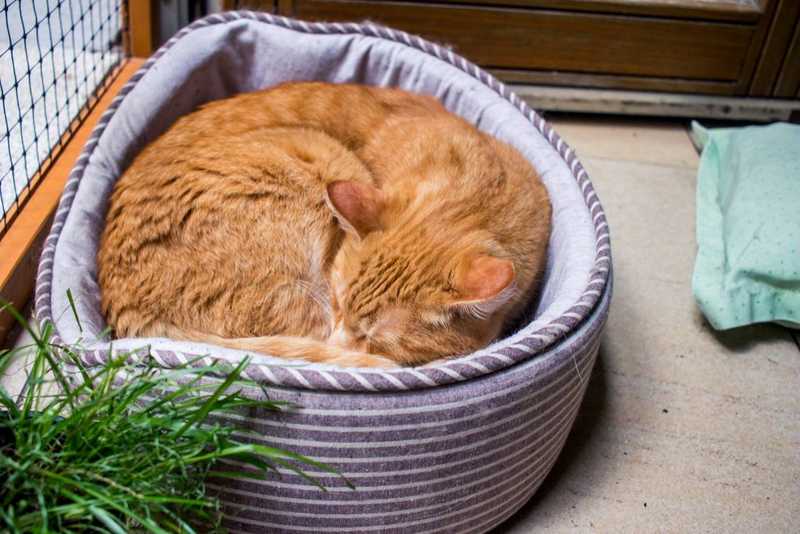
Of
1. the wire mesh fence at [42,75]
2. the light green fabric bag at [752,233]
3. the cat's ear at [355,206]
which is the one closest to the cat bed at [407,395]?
the wire mesh fence at [42,75]

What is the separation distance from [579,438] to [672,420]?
29 centimetres

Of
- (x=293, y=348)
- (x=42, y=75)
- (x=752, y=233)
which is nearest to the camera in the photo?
(x=293, y=348)

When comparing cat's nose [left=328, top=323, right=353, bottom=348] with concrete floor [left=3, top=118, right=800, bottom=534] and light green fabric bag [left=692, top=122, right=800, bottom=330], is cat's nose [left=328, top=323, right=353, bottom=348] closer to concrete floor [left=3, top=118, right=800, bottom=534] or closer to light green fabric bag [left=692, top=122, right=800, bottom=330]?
concrete floor [left=3, top=118, right=800, bottom=534]

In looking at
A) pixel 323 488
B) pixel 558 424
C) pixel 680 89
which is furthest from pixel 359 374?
pixel 680 89

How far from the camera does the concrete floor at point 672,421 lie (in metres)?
2.03

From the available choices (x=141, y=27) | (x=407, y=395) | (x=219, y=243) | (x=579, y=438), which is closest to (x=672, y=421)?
(x=579, y=438)

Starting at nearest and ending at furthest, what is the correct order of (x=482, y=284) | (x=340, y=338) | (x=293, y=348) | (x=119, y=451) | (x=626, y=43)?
(x=119, y=451) → (x=482, y=284) → (x=293, y=348) → (x=340, y=338) → (x=626, y=43)

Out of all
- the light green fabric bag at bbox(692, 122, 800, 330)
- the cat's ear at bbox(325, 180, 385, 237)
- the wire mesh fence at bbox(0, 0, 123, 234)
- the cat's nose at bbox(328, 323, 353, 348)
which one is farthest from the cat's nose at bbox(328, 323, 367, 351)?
the light green fabric bag at bbox(692, 122, 800, 330)

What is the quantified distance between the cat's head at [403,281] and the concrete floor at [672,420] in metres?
0.47

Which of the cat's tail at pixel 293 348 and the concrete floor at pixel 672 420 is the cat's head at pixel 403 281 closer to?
the cat's tail at pixel 293 348

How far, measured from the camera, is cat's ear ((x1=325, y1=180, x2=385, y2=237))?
186cm

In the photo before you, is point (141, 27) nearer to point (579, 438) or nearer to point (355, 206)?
point (355, 206)

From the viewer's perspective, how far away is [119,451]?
1406 millimetres

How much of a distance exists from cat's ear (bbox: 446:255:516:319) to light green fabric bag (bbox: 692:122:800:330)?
1.07m
